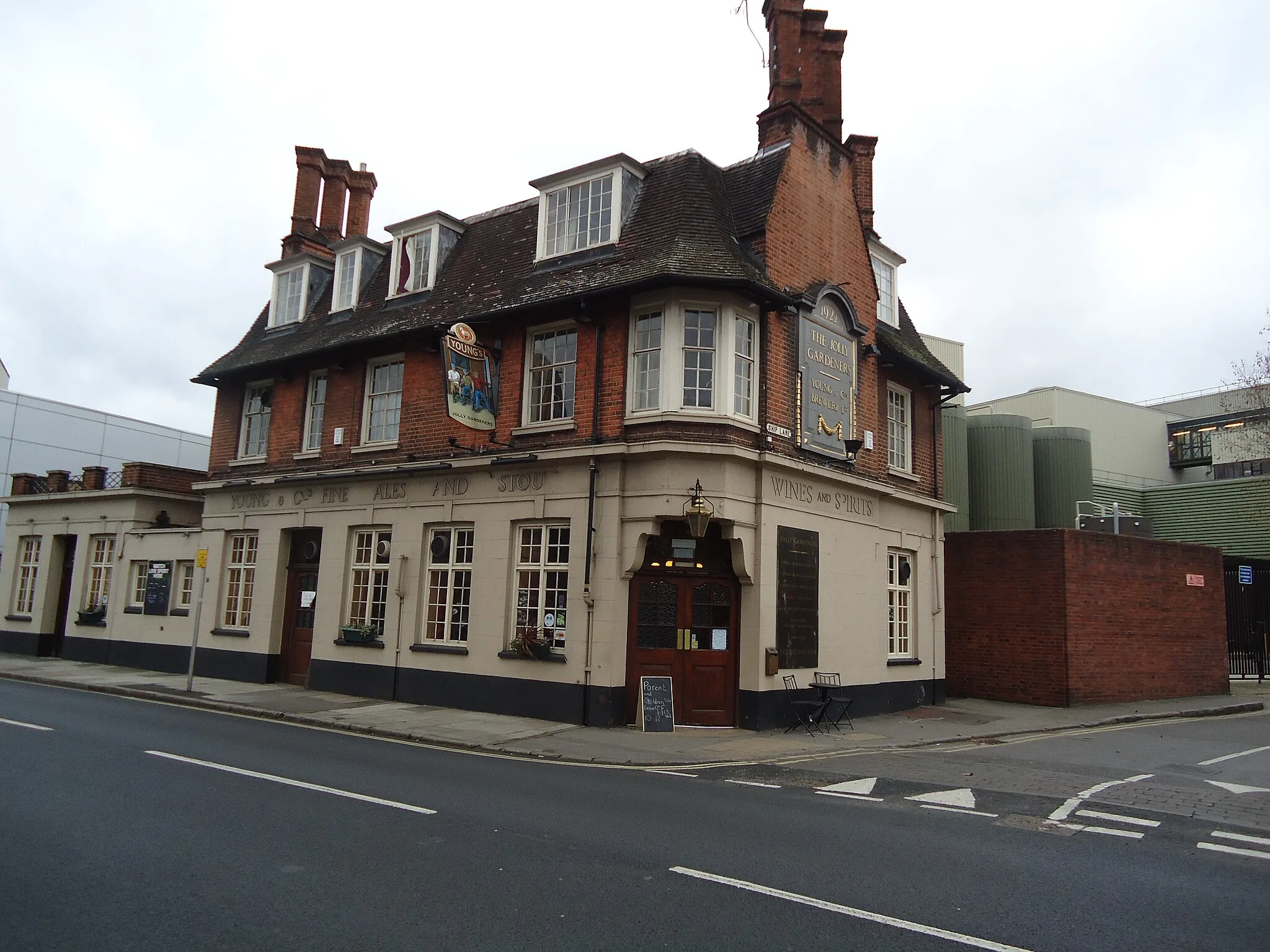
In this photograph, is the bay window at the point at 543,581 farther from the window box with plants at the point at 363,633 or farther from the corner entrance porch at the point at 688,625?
the window box with plants at the point at 363,633

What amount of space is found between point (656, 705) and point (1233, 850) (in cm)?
808

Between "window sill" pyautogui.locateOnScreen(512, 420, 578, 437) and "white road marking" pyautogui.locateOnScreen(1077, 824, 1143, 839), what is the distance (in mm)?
9876

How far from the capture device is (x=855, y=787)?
9.98 m

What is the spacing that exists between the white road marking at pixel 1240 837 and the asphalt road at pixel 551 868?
283 mm

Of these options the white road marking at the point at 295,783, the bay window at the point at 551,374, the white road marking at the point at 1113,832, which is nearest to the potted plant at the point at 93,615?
the bay window at the point at 551,374

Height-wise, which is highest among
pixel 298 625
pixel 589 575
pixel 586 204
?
pixel 586 204

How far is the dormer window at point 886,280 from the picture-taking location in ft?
64.8

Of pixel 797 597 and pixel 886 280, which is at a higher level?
pixel 886 280

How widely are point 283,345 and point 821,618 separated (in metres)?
14.6

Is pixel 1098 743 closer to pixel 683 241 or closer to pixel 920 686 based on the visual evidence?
pixel 920 686

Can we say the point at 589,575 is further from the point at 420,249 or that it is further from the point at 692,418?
the point at 420,249

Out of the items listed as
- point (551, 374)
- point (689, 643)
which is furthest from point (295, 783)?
point (551, 374)

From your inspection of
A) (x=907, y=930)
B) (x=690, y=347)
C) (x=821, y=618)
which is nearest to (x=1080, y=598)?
(x=821, y=618)

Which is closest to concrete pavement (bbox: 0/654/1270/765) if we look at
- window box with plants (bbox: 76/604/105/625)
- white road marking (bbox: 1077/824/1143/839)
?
window box with plants (bbox: 76/604/105/625)
